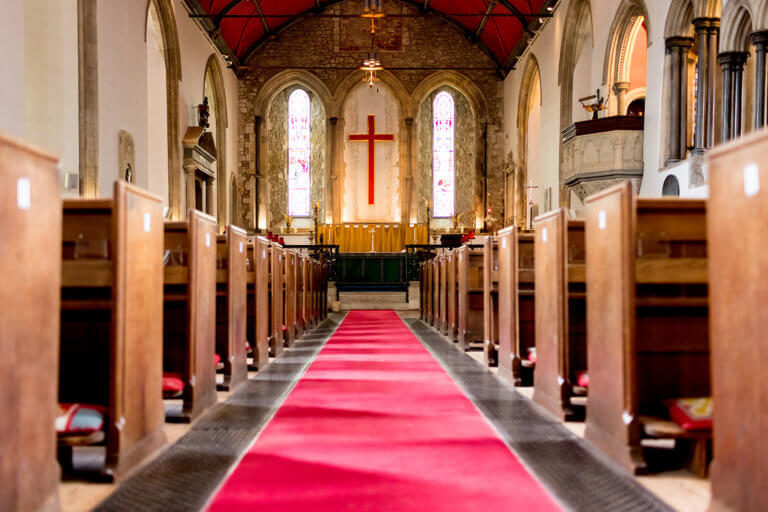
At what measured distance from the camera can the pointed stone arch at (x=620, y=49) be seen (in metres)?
10.6

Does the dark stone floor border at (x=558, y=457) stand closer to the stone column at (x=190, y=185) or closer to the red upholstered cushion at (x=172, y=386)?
the red upholstered cushion at (x=172, y=386)

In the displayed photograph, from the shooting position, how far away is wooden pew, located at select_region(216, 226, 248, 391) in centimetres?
425

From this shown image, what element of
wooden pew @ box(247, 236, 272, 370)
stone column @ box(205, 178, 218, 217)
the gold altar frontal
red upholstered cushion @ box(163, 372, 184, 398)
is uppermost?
stone column @ box(205, 178, 218, 217)

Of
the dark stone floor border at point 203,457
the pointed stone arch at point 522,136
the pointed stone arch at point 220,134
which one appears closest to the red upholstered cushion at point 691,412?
the dark stone floor border at point 203,457

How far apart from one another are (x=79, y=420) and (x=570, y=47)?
12.5 meters

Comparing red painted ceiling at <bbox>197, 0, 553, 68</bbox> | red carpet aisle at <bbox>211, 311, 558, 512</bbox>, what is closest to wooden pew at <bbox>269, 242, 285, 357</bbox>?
red carpet aisle at <bbox>211, 311, 558, 512</bbox>

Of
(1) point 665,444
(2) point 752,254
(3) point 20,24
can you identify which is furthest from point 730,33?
(3) point 20,24

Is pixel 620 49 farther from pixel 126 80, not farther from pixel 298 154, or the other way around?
pixel 298 154

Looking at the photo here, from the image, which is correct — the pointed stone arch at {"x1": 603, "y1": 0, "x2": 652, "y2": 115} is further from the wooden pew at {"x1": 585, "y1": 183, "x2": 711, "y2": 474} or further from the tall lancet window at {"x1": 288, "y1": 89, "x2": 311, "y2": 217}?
the tall lancet window at {"x1": 288, "y1": 89, "x2": 311, "y2": 217}

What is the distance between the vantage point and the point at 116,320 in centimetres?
244

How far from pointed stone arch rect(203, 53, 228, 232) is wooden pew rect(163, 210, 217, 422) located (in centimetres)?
1249

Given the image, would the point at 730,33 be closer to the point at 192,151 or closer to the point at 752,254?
the point at 752,254

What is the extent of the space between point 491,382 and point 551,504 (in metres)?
2.38

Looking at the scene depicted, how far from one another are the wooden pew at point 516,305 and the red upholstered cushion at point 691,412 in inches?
69.3
